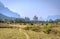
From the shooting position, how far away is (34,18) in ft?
454

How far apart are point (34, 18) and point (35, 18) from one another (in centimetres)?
96

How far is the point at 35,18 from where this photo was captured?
13825 centimetres

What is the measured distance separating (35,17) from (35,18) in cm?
96

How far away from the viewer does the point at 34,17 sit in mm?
138750

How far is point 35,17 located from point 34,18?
1.35 m

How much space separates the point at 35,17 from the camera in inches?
5443

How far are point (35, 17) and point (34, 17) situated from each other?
1065mm

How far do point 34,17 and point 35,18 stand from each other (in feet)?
4.71

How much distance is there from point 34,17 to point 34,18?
109 centimetres
